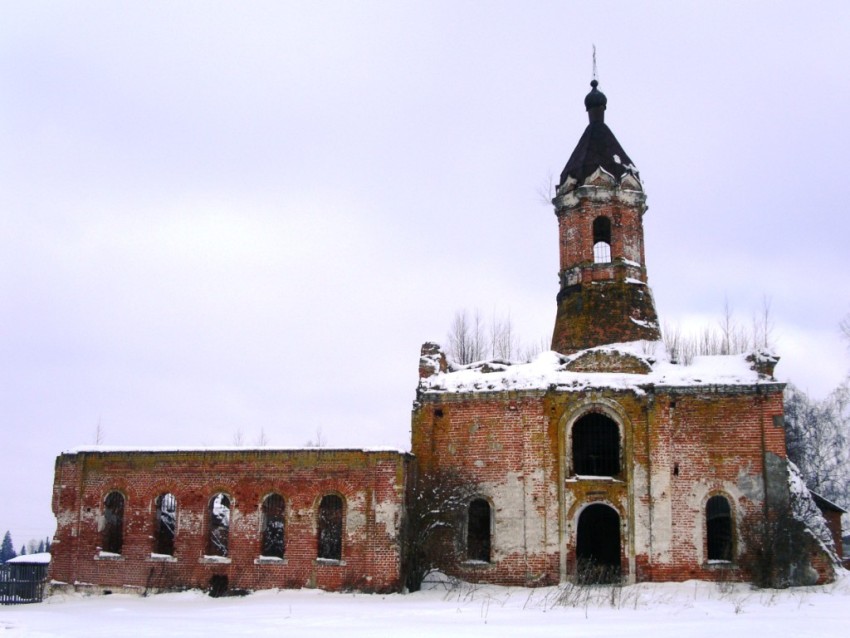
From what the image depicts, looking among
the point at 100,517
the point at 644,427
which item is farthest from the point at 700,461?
the point at 100,517

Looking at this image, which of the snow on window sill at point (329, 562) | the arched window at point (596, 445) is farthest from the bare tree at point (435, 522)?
the arched window at point (596, 445)

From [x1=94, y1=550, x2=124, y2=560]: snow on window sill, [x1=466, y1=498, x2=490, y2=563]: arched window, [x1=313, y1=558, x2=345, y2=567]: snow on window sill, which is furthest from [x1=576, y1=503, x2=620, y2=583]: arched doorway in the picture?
[x1=94, y1=550, x2=124, y2=560]: snow on window sill

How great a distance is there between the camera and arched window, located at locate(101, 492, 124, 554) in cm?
2167

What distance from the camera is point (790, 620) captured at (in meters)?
12.5

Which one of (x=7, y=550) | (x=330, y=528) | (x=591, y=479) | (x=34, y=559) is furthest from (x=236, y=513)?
(x=7, y=550)

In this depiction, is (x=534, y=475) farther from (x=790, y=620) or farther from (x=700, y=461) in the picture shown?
(x=790, y=620)

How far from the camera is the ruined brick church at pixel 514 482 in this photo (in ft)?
64.0

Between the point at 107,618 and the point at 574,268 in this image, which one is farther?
the point at 574,268

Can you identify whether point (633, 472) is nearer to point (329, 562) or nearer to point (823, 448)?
point (329, 562)

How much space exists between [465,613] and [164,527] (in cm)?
1091

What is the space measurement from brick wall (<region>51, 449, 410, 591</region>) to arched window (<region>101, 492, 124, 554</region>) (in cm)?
26

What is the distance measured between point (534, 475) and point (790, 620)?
8.12 metres

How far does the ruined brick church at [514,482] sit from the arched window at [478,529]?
0.11ft

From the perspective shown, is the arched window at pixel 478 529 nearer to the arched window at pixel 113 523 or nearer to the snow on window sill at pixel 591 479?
the snow on window sill at pixel 591 479
